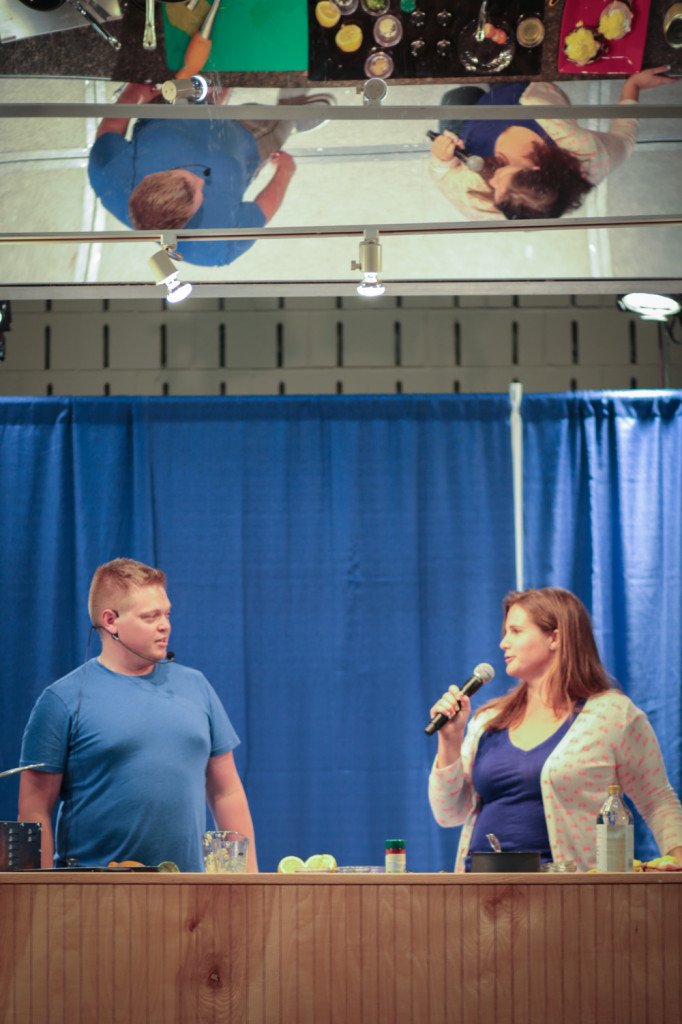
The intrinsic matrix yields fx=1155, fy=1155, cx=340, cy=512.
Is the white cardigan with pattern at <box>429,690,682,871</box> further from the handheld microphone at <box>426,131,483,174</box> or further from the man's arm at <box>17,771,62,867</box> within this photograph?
the handheld microphone at <box>426,131,483,174</box>

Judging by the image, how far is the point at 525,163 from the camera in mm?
3500

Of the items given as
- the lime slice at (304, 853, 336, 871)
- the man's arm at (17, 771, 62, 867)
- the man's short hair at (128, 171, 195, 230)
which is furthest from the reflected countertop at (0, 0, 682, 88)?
the lime slice at (304, 853, 336, 871)

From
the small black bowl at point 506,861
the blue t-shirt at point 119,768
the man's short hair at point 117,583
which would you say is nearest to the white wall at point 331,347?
the man's short hair at point 117,583

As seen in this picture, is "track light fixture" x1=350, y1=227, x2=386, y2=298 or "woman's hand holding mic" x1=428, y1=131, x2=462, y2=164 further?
"woman's hand holding mic" x1=428, y1=131, x2=462, y2=164

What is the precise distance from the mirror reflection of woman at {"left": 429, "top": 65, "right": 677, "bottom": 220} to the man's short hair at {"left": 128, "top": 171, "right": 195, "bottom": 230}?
0.76 meters

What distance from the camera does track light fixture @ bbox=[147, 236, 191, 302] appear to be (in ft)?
10.5

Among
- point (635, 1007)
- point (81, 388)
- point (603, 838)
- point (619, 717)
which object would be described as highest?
point (81, 388)

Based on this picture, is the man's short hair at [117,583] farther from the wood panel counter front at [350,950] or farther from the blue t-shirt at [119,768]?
the wood panel counter front at [350,950]

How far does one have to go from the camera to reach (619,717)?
328 cm

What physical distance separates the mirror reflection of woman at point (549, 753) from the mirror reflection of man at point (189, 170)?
1.49 metres

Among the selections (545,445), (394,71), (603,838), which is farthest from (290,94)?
(603,838)

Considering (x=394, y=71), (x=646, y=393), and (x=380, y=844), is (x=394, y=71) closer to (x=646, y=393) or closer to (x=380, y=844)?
(x=646, y=393)

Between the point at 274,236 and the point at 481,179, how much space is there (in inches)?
27.4

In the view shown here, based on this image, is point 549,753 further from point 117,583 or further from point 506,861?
point 117,583
